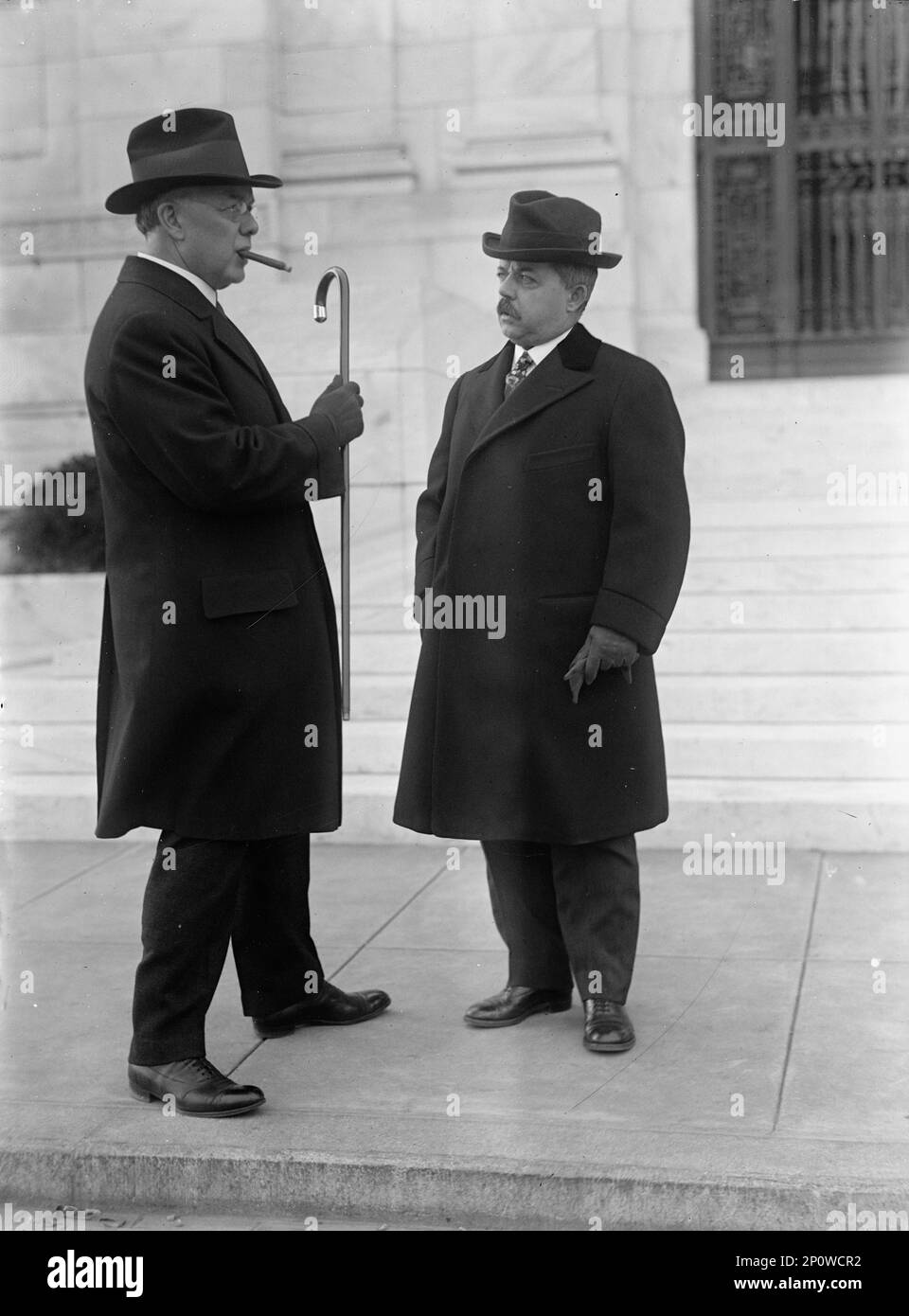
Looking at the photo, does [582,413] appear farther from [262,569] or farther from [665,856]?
[665,856]

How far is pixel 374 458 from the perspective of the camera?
23.9 ft

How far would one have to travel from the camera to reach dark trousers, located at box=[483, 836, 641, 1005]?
3977mm

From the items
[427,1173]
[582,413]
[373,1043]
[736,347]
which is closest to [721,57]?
[736,347]

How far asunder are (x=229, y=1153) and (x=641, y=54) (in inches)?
316

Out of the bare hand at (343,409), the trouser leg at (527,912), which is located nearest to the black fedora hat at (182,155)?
the bare hand at (343,409)

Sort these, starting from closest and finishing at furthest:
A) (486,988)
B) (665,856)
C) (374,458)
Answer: (486,988) → (665,856) → (374,458)

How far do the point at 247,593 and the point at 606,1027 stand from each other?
133 centimetres

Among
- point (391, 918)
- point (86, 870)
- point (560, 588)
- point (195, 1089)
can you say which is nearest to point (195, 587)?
point (560, 588)

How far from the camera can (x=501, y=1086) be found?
3.73 metres

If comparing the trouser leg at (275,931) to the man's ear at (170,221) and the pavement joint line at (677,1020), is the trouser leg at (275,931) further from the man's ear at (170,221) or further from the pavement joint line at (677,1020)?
the man's ear at (170,221)

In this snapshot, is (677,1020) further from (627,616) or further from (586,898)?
(627,616)

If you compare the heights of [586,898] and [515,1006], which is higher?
[586,898]

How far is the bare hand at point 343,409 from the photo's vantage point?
3729 mm

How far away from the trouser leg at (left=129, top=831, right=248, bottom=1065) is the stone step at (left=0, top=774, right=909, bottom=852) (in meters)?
2.46
